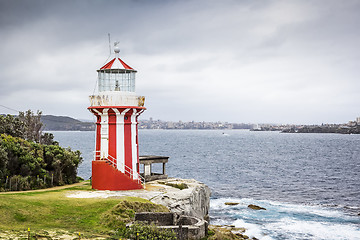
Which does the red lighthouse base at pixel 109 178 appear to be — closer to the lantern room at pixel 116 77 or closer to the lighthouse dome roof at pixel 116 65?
the lantern room at pixel 116 77

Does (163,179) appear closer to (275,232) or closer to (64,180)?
(64,180)

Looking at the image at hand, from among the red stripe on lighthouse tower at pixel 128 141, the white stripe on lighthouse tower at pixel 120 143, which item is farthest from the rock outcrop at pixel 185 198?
the white stripe on lighthouse tower at pixel 120 143

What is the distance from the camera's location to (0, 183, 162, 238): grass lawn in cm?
1491

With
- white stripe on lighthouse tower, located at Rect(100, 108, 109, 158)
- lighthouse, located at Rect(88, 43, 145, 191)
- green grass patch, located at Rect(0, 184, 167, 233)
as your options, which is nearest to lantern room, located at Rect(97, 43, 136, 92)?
lighthouse, located at Rect(88, 43, 145, 191)

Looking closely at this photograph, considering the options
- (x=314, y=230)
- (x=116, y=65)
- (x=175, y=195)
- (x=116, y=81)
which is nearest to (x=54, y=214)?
(x=175, y=195)

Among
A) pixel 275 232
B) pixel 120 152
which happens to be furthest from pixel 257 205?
pixel 120 152

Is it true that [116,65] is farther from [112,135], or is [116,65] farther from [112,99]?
[112,135]

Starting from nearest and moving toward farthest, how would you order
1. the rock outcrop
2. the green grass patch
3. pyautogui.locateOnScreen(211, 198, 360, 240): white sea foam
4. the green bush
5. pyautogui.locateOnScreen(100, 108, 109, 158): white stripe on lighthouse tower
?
the green grass patch
the rock outcrop
pyautogui.locateOnScreen(100, 108, 109, 158): white stripe on lighthouse tower
the green bush
pyautogui.locateOnScreen(211, 198, 360, 240): white sea foam

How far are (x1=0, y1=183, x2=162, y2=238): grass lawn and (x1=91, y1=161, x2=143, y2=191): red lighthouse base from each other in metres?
3.72

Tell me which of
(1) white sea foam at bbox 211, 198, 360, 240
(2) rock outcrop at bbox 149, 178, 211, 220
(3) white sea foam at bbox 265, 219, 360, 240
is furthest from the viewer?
(1) white sea foam at bbox 211, 198, 360, 240

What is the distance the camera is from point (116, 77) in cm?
2383

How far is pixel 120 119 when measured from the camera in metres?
23.3

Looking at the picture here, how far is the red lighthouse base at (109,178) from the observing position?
75.2 feet

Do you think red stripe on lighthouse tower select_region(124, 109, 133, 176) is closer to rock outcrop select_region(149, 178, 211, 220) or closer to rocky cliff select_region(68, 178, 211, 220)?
rocky cliff select_region(68, 178, 211, 220)
